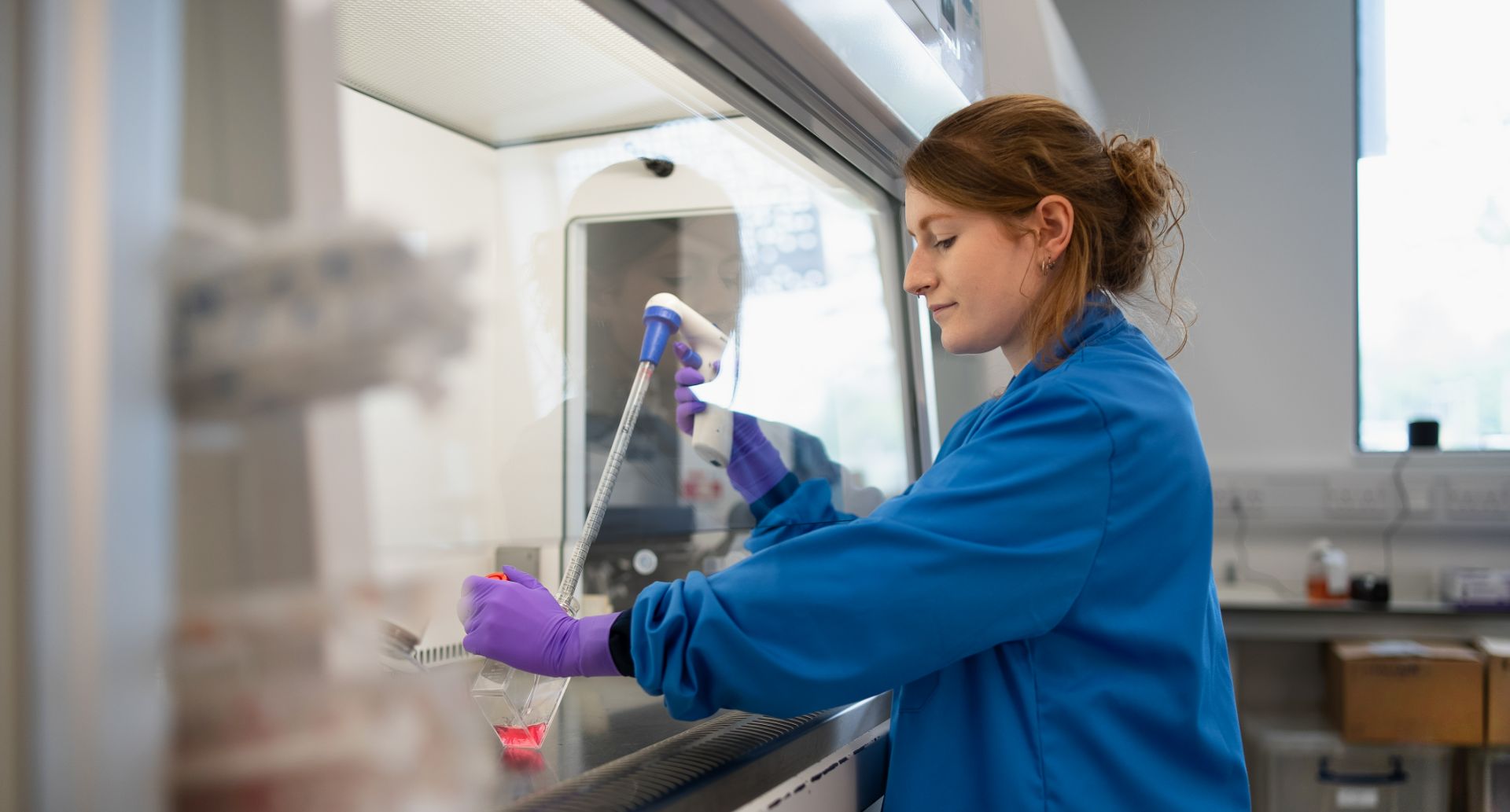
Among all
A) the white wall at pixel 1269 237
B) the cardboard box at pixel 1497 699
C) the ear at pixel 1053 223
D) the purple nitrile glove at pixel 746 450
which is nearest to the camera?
the ear at pixel 1053 223

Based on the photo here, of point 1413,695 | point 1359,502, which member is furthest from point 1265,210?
point 1413,695

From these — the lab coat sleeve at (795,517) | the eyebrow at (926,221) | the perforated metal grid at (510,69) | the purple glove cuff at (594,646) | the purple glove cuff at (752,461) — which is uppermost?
the perforated metal grid at (510,69)

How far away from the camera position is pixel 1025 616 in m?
0.85

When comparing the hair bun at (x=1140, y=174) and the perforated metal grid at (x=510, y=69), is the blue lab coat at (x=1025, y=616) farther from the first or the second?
the perforated metal grid at (x=510, y=69)

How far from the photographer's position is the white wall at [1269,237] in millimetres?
3344

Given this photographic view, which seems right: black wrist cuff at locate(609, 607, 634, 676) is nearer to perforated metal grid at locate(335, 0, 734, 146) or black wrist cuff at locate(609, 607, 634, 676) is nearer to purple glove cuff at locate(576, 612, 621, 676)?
purple glove cuff at locate(576, 612, 621, 676)

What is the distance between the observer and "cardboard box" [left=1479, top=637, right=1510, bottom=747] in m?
2.52

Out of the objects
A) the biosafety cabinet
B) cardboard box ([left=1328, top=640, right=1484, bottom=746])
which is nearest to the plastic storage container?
cardboard box ([left=1328, top=640, right=1484, bottom=746])

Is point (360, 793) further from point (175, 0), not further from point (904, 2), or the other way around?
point (904, 2)

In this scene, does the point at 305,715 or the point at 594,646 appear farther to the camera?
the point at 594,646

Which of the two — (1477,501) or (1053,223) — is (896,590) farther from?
(1477,501)

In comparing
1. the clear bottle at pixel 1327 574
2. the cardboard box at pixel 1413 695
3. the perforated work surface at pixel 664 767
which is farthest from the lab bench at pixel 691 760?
the clear bottle at pixel 1327 574

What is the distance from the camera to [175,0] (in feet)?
1.47

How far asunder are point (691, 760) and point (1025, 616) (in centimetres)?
30
